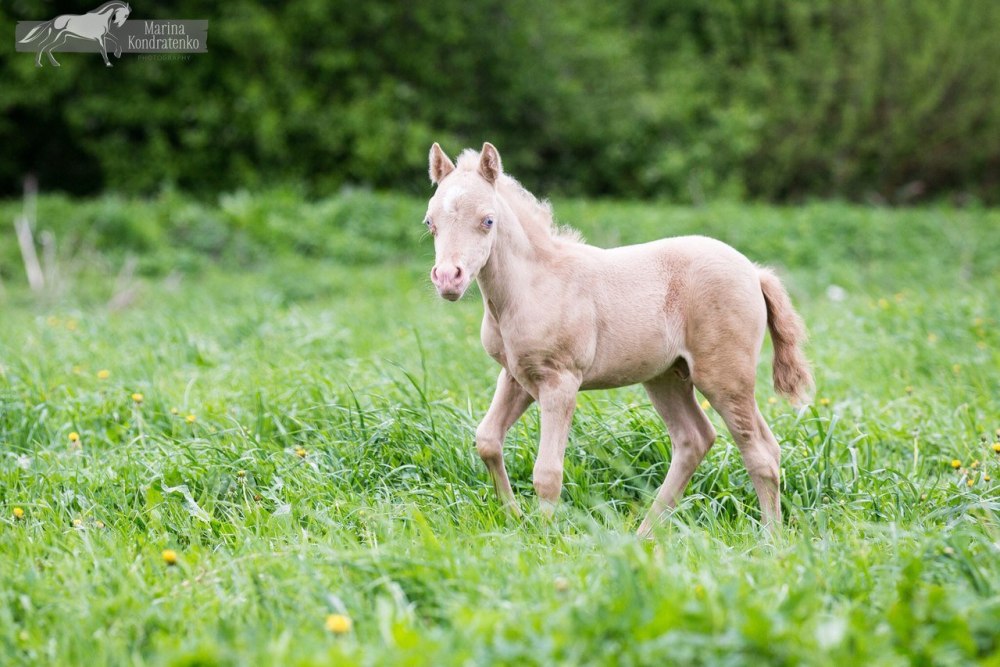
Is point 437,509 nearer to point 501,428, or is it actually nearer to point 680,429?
point 501,428

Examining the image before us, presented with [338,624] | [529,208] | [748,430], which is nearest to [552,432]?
[748,430]

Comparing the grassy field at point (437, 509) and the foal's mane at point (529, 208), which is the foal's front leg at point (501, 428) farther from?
the foal's mane at point (529, 208)

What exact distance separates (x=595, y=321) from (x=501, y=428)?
23.9 inches

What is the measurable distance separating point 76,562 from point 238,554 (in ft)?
1.85

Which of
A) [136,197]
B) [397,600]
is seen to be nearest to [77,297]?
[136,197]

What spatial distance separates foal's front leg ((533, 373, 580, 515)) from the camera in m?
4.07

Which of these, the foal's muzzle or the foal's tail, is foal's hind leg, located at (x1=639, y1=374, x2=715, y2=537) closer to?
the foal's tail

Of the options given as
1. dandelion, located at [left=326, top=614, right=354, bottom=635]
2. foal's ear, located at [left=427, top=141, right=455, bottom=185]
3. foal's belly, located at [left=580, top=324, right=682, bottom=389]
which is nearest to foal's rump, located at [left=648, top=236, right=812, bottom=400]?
foal's belly, located at [left=580, top=324, right=682, bottom=389]

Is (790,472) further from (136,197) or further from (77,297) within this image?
(136,197)

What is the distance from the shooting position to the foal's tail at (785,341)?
4562mm

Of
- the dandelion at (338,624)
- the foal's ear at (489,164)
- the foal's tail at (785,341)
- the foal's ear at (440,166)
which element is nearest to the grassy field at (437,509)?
the dandelion at (338,624)

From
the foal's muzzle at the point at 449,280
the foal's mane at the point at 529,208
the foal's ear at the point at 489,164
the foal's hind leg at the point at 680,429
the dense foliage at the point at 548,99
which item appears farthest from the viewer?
the dense foliage at the point at 548,99

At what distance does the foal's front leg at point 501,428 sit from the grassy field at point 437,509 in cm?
12

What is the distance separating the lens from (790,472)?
184 inches
